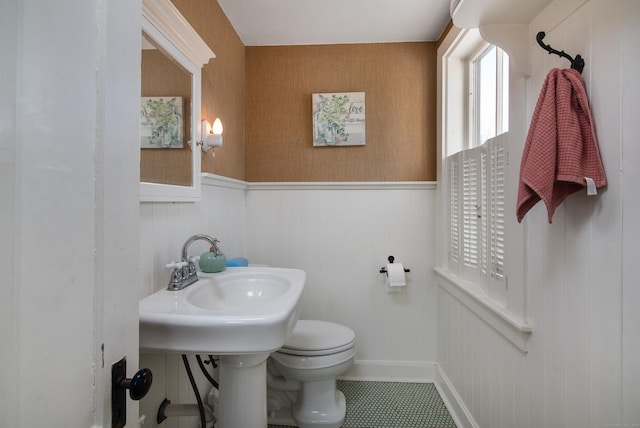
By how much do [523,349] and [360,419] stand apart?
1.01m

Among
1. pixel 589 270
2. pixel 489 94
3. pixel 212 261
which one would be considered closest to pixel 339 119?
pixel 489 94

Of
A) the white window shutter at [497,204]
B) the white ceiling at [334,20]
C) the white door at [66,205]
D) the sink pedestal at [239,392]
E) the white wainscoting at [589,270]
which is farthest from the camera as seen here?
the white ceiling at [334,20]

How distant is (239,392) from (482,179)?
4.59 ft

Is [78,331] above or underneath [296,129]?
underneath

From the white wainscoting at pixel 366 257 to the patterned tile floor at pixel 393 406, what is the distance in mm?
92

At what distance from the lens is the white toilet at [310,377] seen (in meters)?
1.50

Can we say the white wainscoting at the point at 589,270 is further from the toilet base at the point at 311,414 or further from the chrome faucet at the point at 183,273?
the chrome faucet at the point at 183,273

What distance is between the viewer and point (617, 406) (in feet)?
2.35

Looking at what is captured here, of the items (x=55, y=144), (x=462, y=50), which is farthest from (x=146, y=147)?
(x=462, y=50)

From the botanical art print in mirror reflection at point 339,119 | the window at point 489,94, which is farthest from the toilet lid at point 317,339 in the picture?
the window at point 489,94

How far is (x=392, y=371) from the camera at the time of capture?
2025mm

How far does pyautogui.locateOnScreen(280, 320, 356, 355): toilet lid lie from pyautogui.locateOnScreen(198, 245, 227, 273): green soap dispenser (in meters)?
0.50

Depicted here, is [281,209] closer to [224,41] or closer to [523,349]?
[224,41]

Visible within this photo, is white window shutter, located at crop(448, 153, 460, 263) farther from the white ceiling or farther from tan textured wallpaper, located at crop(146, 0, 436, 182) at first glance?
the white ceiling
